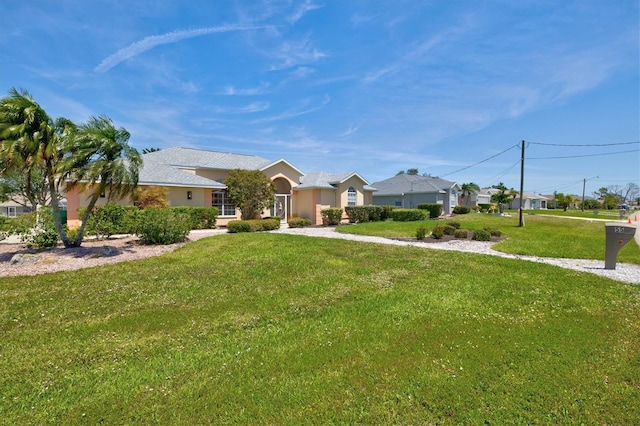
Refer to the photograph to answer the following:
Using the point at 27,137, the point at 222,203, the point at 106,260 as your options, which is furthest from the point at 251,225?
the point at 27,137

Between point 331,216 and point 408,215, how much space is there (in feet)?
25.9

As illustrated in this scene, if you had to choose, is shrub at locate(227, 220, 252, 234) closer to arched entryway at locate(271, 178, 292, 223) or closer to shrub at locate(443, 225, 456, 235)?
arched entryway at locate(271, 178, 292, 223)

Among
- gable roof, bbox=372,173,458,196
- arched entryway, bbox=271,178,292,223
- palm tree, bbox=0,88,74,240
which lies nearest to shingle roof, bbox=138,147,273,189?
arched entryway, bbox=271,178,292,223

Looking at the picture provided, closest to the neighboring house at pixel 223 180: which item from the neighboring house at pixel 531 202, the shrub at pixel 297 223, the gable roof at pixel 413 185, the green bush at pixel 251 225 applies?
the shrub at pixel 297 223

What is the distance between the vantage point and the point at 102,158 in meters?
11.0

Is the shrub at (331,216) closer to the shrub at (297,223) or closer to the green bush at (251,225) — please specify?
the shrub at (297,223)

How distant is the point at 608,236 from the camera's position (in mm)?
9523

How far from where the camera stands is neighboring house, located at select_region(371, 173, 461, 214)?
125 ft

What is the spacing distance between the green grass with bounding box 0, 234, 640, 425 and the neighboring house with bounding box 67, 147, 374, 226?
1352 centimetres

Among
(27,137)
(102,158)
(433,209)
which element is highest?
(27,137)

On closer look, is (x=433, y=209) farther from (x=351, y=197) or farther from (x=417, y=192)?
(x=351, y=197)

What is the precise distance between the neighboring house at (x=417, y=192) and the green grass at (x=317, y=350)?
30.5 metres

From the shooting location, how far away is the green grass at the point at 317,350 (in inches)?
118

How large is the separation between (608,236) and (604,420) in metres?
9.31
